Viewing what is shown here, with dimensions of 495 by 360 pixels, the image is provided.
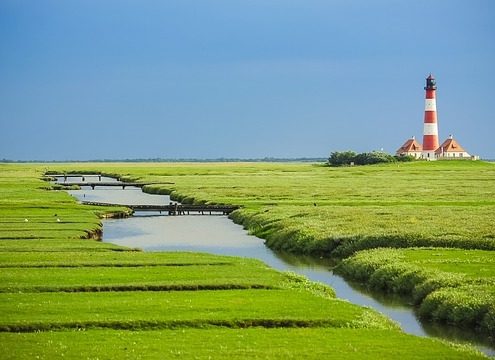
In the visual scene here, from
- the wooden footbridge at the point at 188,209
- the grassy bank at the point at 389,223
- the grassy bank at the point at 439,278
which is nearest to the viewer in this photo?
the grassy bank at the point at 439,278

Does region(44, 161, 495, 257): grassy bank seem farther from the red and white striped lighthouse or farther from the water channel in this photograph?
the red and white striped lighthouse

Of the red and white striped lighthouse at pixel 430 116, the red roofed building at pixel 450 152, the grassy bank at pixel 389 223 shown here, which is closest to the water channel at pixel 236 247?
the grassy bank at pixel 389 223

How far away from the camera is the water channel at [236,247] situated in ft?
93.0

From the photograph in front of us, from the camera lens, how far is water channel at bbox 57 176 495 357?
28.3 meters

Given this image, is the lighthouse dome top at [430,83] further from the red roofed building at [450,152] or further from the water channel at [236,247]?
the water channel at [236,247]

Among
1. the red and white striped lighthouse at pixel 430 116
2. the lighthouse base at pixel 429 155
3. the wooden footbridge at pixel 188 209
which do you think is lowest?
the wooden footbridge at pixel 188 209

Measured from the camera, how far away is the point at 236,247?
51.6m

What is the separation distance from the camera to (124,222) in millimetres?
70750

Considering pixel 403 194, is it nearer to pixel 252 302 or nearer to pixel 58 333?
pixel 252 302

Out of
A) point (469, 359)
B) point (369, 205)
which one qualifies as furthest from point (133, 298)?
point (369, 205)

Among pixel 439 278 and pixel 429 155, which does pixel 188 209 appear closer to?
pixel 439 278

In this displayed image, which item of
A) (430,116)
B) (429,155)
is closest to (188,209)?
(430,116)

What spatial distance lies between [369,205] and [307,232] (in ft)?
75.9

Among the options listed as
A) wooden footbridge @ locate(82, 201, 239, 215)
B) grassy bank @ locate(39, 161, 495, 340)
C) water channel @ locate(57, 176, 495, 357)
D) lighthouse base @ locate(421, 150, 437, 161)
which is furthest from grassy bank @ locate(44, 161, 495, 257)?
lighthouse base @ locate(421, 150, 437, 161)
